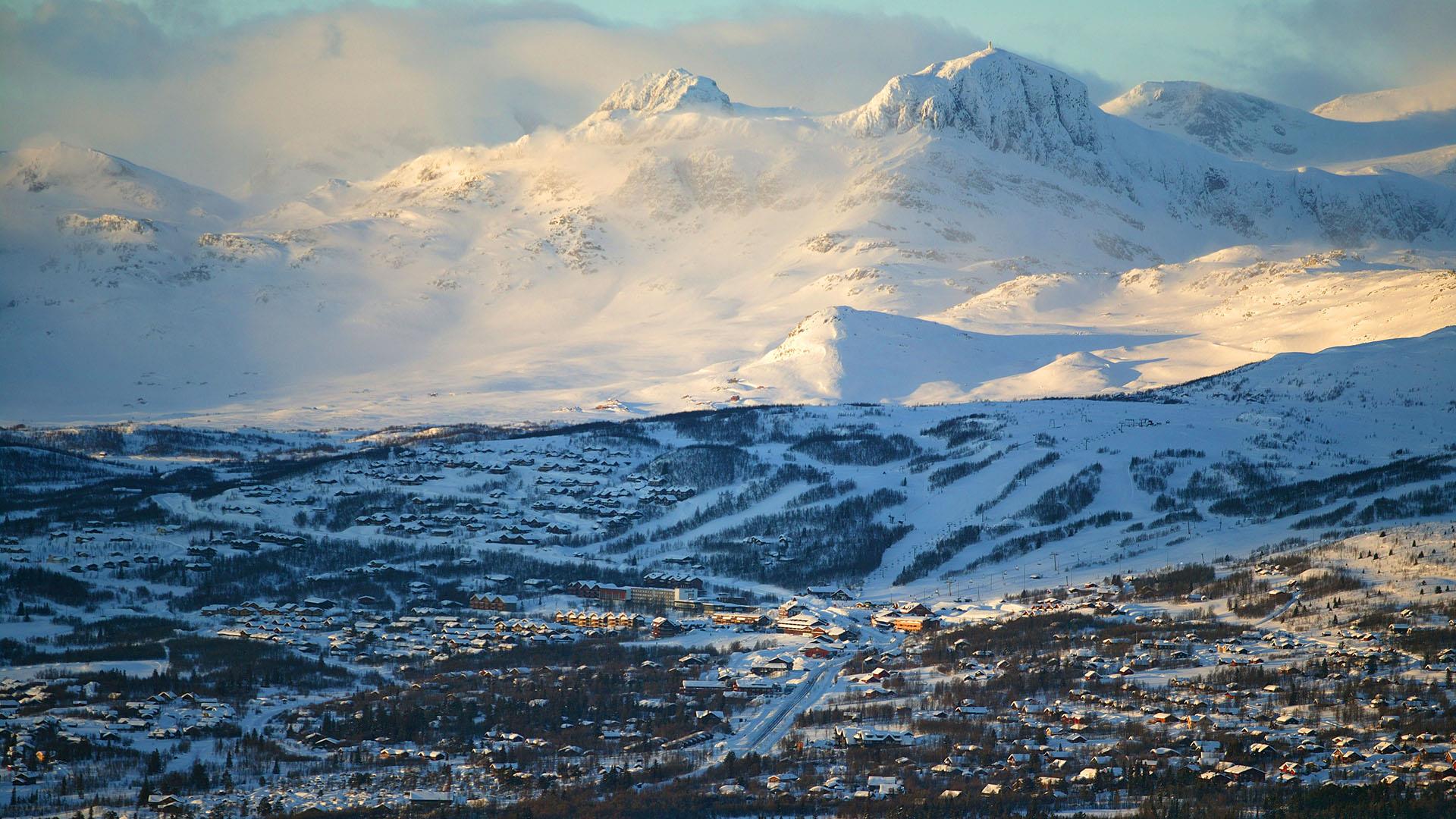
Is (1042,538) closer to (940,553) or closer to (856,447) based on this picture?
(940,553)

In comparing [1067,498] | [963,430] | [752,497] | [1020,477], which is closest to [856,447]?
[963,430]

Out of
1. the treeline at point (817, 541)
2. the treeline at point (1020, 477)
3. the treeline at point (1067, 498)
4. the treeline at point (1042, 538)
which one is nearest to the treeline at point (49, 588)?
the treeline at point (817, 541)

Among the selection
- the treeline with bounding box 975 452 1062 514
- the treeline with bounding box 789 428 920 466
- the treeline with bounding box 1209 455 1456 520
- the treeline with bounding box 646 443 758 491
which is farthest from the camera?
the treeline with bounding box 789 428 920 466

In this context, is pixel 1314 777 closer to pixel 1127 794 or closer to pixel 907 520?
pixel 1127 794

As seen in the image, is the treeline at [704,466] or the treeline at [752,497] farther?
the treeline at [704,466]

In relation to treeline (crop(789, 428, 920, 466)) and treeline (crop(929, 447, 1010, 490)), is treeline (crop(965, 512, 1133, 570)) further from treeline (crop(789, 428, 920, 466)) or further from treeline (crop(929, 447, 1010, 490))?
treeline (crop(789, 428, 920, 466))

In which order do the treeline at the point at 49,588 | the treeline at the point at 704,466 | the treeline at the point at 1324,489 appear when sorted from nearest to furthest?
the treeline at the point at 49,588, the treeline at the point at 1324,489, the treeline at the point at 704,466

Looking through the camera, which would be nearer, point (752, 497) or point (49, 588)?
point (49, 588)

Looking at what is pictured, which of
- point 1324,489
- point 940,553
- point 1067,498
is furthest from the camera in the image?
point 1067,498

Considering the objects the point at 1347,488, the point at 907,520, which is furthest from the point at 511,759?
the point at 1347,488

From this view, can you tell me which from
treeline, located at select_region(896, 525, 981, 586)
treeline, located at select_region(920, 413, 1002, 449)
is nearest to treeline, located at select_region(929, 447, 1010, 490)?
treeline, located at select_region(920, 413, 1002, 449)

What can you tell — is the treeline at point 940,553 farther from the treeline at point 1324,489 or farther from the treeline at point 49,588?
the treeline at point 49,588

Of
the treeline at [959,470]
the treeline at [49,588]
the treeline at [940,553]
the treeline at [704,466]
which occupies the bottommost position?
the treeline at [940,553]

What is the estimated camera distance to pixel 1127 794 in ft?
184
